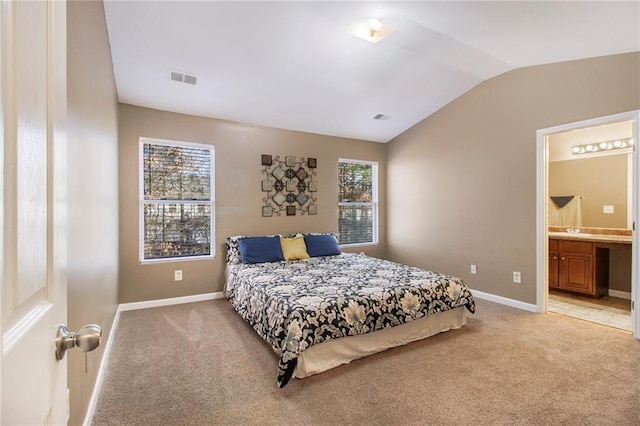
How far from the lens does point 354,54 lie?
3055mm

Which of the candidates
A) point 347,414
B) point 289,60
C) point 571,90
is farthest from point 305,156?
point 347,414

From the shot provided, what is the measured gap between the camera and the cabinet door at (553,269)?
14.0 feet

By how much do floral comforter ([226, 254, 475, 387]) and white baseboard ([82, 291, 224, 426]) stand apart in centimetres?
63

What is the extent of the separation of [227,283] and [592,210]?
514cm

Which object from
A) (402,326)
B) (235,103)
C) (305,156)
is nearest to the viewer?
(402,326)

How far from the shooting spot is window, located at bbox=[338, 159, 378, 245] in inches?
207

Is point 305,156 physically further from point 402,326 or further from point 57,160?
point 57,160

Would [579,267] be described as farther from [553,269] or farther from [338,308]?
[338,308]

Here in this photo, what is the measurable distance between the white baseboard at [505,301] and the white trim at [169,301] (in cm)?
345

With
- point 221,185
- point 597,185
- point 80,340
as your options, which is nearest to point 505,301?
point 597,185

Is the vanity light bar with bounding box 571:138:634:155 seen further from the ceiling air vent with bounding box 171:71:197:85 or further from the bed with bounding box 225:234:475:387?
the ceiling air vent with bounding box 171:71:197:85

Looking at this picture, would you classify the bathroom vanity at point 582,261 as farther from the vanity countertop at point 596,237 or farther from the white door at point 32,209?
the white door at point 32,209

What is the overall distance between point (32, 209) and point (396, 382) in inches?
88.5

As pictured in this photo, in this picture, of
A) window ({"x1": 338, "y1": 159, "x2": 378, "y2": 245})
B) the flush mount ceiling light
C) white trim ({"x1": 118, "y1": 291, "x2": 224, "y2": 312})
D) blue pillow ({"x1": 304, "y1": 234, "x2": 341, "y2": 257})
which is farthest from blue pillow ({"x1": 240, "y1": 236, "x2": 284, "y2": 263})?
the flush mount ceiling light
